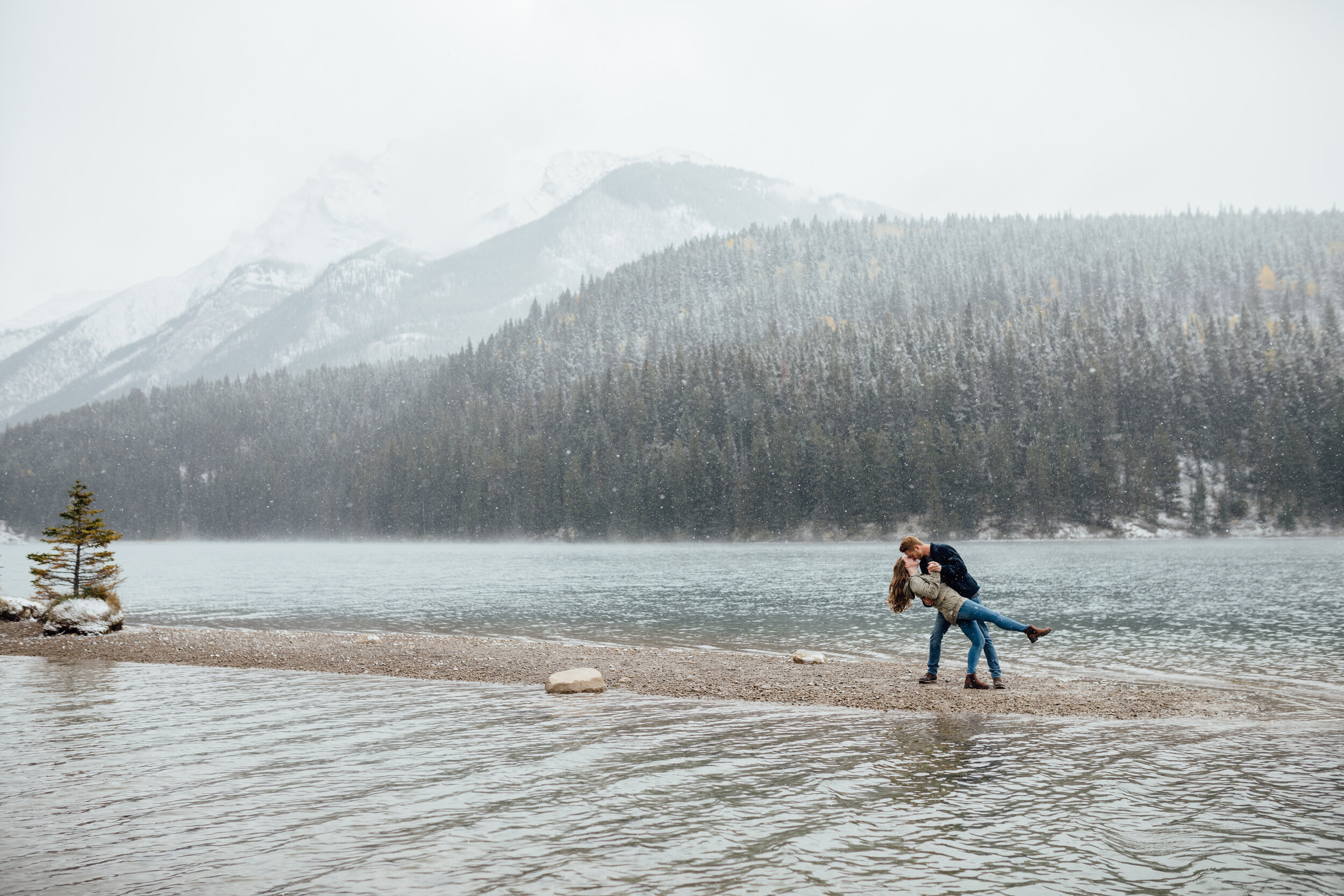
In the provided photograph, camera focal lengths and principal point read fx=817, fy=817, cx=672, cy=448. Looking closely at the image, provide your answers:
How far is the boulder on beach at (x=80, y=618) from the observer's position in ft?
98.9

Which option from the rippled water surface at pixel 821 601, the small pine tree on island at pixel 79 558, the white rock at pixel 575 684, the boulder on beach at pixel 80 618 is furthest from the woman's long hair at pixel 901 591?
the boulder on beach at pixel 80 618

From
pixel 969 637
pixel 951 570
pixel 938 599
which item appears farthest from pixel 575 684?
pixel 969 637

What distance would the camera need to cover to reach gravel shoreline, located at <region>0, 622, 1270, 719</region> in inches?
651

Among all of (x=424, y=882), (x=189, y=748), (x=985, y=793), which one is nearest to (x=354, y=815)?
(x=424, y=882)

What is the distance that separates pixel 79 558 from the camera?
3247 centimetres

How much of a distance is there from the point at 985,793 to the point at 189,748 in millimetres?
12397

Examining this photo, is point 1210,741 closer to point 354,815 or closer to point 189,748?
point 354,815

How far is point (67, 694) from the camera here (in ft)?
61.3

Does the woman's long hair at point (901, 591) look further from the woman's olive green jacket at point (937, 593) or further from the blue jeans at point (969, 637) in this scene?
the blue jeans at point (969, 637)

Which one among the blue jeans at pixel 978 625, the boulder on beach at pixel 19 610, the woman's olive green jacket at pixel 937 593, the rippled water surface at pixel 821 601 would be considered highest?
the woman's olive green jacket at pixel 937 593

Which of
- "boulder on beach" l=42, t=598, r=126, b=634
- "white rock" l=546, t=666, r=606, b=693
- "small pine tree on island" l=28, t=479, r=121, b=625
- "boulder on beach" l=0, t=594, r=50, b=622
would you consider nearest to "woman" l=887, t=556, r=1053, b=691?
"white rock" l=546, t=666, r=606, b=693

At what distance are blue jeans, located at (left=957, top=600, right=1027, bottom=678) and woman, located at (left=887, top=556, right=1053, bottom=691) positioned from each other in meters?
0.01

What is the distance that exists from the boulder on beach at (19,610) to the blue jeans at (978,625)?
3637 cm

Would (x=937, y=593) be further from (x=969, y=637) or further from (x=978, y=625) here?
(x=969, y=637)
